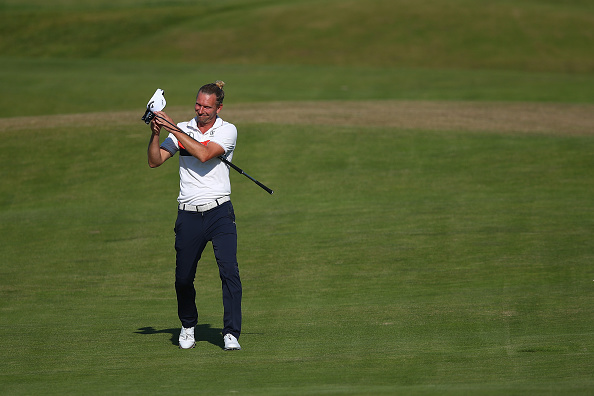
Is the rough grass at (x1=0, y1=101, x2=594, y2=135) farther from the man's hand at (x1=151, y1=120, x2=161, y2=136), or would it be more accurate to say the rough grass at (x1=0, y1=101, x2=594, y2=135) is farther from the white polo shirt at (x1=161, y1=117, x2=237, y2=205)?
the man's hand at (x1=151, y1=120, x2=161, y2=136)

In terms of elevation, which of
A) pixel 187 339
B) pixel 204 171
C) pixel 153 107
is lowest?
pixel 187 339

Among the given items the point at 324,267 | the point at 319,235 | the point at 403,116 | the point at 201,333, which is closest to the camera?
the point at 201,333

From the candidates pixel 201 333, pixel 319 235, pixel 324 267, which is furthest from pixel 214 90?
pixel 319 235

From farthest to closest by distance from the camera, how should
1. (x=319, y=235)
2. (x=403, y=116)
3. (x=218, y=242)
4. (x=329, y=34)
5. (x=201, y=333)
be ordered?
(x=329, y=34)
(x=403, y=116)
(x=319, y=235)
(x=201, y=333)
(x=218, y=242)

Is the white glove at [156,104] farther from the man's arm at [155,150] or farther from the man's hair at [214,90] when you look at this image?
the man's hair at [214,90]

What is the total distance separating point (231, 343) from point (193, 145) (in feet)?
6.20

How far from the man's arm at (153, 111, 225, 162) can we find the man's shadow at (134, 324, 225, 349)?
6.27 ft

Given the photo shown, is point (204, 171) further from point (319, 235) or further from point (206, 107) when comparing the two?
point (319, 235)

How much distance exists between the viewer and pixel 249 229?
15.3 metres

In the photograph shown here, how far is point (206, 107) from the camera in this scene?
8.35 m

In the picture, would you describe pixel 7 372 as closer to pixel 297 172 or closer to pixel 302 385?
pixel 302 385

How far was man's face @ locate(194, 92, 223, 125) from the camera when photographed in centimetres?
830

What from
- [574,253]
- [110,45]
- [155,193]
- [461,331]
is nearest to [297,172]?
[155,193]

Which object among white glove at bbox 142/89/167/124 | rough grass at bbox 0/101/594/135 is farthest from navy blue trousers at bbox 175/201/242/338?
rough grass at bbox 0/101/594/135
